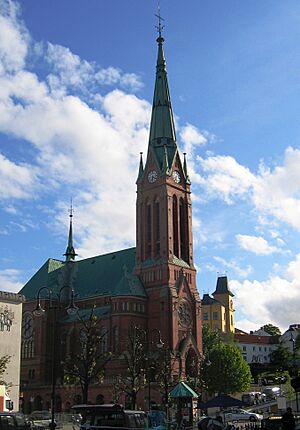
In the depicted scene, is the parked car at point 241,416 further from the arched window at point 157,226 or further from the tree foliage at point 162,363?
the arched window at point 157,226

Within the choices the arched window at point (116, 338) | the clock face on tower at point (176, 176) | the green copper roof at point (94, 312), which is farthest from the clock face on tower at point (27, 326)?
the clock face on tower at point (176, 176)

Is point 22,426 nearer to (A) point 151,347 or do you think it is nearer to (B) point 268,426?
(B) point 268,426

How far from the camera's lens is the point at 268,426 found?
108ft

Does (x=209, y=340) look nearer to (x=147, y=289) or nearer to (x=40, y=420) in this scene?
(x=147, y=289)

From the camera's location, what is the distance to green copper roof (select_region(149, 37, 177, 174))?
9162 centimetres

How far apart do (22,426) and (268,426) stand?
13824 millimetres

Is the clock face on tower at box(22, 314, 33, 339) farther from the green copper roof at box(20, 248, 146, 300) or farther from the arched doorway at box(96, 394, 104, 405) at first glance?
the arched doorway at box(96, 394, 104, 405)

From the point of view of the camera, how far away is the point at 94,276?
98.8m

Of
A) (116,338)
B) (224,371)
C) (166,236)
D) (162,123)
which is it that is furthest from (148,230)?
(224,371)

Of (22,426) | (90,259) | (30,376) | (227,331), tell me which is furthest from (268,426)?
(227,331)

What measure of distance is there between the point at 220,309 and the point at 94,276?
42.4 m

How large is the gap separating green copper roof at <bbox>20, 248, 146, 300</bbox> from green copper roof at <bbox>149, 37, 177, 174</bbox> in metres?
16.1

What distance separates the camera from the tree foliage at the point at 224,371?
87.0m

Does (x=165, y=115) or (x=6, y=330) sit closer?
(x=6, y=330)
